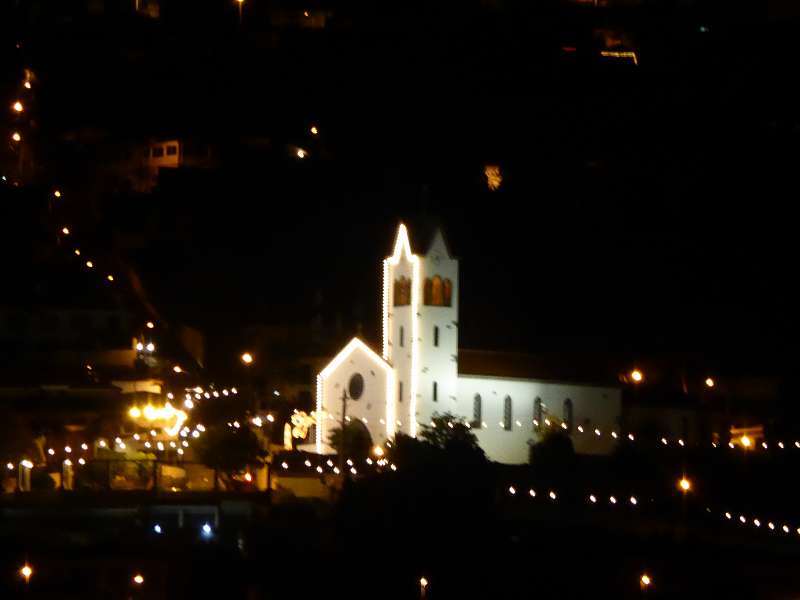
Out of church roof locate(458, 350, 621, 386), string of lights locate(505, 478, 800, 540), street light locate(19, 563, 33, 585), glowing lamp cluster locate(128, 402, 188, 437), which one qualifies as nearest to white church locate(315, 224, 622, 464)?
church roof locate(458, 350, 621, 386)

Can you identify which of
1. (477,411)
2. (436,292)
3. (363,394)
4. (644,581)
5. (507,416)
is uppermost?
(436,292)

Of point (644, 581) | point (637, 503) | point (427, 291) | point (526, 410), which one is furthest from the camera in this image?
point (427, 291)

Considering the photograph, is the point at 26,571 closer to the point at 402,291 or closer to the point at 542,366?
the point at 402,291

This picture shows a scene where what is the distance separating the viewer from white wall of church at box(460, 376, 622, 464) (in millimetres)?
27922

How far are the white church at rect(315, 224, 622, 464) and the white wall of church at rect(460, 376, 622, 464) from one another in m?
0.02

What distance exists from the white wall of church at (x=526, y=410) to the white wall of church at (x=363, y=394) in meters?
1.63

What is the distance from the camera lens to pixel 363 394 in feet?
93.6

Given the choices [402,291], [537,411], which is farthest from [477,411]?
[402,291]

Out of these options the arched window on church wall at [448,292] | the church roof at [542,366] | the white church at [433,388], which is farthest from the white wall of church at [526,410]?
the arched window on church wall at [448,292]

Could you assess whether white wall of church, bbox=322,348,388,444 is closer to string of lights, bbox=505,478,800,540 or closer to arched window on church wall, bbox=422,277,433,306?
arched window on church wall, bbox=422,277,433,306

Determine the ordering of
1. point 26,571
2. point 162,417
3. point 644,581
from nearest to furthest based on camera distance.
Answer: point 26,571 → point 644,581 → point 162,417

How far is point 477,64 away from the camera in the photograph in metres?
42.2

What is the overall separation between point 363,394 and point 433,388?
1428 mm

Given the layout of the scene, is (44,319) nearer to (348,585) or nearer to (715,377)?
(348,585)
